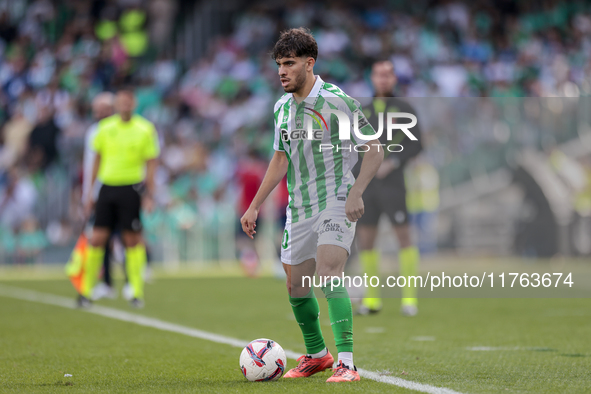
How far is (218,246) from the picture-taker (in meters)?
17.6

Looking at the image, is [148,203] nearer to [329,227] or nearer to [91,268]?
[91,268]

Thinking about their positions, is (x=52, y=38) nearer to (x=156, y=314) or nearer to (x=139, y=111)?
(x=139, y=111)

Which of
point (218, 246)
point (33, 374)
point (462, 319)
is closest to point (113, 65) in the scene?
point (218, 246)

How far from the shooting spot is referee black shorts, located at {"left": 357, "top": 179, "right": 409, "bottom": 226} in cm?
832

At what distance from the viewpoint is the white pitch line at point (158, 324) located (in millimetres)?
4188

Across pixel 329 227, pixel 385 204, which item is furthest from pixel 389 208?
pixel 329 227

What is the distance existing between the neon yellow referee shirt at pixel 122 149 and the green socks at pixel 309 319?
492cm

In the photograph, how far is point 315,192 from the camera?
14.9ft

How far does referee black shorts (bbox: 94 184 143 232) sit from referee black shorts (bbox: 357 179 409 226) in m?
2.41

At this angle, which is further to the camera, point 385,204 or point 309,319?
point 385,204

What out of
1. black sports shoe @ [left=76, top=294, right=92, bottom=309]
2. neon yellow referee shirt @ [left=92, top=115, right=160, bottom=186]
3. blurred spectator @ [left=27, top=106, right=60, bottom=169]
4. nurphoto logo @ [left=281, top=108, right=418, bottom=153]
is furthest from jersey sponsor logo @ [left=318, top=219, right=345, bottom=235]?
blurred spectator @ [left=27, top=106, right=60, bottom=169]

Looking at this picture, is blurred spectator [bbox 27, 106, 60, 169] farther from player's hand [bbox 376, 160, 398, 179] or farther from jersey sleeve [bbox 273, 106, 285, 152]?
jersey sleeve [bbox 273, 106, 285, 152]

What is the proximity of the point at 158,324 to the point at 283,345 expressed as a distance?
1.89 metres

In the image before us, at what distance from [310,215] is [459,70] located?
17518mm
